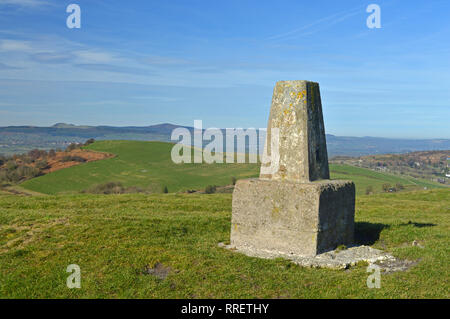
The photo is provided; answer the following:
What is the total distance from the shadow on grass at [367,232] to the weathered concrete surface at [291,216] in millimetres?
1339

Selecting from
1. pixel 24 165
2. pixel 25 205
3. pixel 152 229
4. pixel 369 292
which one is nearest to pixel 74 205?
pixel 25 205

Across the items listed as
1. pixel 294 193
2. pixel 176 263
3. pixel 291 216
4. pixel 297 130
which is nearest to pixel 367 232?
pixel 291 216

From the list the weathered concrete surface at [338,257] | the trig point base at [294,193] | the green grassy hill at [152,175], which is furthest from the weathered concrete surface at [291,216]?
the green grassy hill at [152,175]

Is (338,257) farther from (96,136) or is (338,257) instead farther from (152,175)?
(96,136)

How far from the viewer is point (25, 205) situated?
15992mm

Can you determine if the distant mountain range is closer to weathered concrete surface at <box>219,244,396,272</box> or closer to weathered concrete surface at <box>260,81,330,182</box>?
weathered concrete surface at <box>260,81,330,182</box>

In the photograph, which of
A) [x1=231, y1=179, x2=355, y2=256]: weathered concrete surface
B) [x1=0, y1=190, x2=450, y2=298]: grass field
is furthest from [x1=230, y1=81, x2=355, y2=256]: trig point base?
[x1=0, y1=190, x2=450, y2=298]: grass field

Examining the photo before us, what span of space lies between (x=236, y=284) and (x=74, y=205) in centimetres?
1179

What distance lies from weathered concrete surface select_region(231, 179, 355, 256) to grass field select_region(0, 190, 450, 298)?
81 centimetres

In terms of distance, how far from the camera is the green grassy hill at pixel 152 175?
43094 millimetres

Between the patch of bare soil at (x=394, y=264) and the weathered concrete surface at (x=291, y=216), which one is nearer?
the patch of bare soil at (x=394, y=264)

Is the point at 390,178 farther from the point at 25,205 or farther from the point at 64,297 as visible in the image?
the point at 64,297

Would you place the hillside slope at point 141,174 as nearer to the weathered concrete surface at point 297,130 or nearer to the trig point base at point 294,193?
the trig point base at point 294,193

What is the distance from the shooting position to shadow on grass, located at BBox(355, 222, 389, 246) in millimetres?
11047
